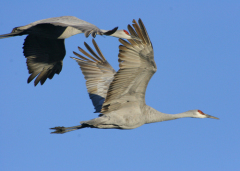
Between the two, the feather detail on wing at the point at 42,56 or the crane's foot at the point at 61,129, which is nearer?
→ the crane's foot at the point at 61,129

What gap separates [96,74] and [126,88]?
2896mm

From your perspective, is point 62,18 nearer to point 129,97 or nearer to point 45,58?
point 45,58

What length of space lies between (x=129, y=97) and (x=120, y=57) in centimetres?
159

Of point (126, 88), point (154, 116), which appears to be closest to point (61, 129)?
point (126, 88)

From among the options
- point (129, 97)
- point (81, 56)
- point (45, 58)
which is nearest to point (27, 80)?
point (45, 58)

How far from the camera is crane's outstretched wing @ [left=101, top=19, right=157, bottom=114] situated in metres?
9.58

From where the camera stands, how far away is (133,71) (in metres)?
10.0

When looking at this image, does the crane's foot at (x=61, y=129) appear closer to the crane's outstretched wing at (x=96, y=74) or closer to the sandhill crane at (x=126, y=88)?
the sandhill crane at (x=126, y=88)

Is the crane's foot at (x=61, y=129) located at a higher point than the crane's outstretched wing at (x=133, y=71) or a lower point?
→ lower

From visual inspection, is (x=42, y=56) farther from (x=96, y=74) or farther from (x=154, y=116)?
(x=154, y=116)

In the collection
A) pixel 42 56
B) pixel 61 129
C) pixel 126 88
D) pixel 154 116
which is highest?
pixel 42 56

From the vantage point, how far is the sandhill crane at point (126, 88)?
31.7ft

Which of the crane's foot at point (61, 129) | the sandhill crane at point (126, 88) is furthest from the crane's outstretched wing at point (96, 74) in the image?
the crane's foot at point (61, 129)

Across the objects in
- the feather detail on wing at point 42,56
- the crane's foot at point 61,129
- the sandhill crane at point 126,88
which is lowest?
the crane's foot at point 61,129
